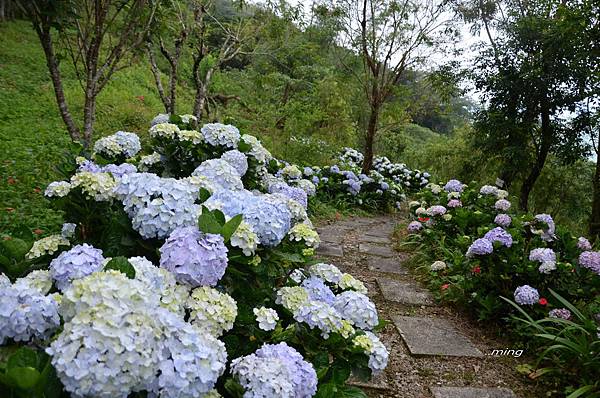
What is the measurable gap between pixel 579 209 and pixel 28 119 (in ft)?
32.0

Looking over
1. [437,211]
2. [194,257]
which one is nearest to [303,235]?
[194,257]

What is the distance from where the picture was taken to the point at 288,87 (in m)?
11.1

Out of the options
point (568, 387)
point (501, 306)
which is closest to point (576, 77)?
point (501, 306)

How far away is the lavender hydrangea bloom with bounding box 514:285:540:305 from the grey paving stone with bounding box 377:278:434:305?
717 mm

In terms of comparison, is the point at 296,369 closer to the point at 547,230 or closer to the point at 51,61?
the point at 51,61

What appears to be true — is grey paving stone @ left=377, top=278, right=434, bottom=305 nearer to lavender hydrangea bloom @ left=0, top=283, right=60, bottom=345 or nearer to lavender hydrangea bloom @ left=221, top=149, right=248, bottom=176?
lavender hydrangea bloom @ left=221, top=149, right=248, bottom=176

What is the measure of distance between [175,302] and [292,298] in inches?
19.1

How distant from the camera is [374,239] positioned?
5082mm

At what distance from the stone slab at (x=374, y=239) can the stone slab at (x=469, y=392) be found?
2782mm

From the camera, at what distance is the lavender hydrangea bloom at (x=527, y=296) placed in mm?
2559

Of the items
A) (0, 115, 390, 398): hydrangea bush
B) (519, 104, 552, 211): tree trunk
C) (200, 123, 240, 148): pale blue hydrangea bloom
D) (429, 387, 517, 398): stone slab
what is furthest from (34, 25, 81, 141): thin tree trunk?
(519, 104, 552, 211): tree trunk

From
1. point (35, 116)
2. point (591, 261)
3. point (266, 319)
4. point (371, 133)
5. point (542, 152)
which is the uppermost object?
point (542, 152)

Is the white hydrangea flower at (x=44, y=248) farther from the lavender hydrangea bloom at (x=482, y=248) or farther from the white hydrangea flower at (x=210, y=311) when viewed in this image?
the lavender hydrangea bloom at (x=482, y=248)

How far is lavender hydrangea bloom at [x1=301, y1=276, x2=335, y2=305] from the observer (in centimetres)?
152
